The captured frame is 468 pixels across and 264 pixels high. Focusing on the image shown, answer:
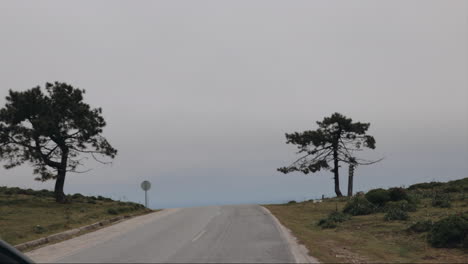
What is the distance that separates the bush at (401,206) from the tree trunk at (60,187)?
1058 inches

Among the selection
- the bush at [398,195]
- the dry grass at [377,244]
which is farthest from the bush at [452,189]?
the dry grass at [377,244]

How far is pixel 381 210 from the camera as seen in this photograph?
24406 millimetres

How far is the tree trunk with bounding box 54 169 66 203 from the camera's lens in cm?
3503

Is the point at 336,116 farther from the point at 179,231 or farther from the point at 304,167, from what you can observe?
the point at 179,231

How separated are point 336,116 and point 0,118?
3208 cm

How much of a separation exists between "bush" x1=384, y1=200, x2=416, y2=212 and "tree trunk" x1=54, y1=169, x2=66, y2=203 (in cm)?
2688

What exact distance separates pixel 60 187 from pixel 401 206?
28.0 meters

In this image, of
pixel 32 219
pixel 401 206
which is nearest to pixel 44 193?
pixel 32 219

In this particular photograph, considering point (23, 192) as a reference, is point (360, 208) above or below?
above

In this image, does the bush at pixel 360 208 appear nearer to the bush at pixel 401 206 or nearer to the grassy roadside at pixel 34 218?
the bush at pixel 401 206

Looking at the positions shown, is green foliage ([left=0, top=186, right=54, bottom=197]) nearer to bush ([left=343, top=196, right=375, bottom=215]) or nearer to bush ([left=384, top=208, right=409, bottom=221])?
bush ([left=343, top=196, right=375, bottom=215])

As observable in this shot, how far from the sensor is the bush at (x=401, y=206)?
23186 mm

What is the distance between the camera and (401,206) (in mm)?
23609

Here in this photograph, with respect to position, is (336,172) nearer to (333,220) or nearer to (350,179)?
(350,179)
